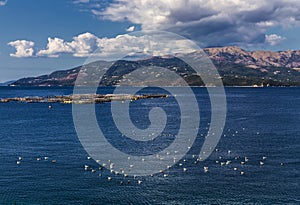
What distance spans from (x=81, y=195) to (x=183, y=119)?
89.8m

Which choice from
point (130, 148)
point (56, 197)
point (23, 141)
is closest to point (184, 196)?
point (56, 197)

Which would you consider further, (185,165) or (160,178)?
(185,165)

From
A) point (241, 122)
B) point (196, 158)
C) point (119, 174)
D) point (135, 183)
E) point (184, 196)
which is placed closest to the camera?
point (184, 196)

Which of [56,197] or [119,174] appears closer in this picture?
[56,197]

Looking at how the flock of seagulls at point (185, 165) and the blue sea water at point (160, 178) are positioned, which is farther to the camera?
the flock of seagulls at point (185, 165)

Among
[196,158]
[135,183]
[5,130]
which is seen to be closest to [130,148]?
[196,158]

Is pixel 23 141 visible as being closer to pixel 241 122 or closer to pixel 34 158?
pixel 34 158

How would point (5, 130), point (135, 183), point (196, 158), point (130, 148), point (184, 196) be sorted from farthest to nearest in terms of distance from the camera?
point (5, 130), point (130, 148), point (196, 158), point (135, 183), point (184, 196)

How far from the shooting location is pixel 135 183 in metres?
63.7

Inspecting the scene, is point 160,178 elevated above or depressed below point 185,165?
below

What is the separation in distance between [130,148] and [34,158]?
2161 cm

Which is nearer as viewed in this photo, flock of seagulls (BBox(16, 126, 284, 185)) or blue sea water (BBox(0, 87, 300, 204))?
blue sea water (BBox(0, 87, 300, 204))

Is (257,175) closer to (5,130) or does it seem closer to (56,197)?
(56,197)

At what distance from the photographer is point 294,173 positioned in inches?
2667
